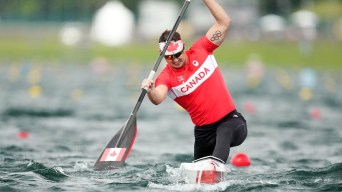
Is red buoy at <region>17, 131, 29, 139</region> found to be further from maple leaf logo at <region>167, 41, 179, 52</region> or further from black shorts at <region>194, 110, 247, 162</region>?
maple leaf logo at <region>167, 41, 179, 52</region>

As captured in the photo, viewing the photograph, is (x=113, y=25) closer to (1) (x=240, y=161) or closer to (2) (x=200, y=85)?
(1) (x=240, y=161)

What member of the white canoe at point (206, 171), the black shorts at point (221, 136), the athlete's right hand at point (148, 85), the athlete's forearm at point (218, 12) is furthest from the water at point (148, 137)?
the athlete's forearm at point (218, 12)

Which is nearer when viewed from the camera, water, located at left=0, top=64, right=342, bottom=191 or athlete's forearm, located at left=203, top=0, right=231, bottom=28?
athlete's forearm, located at left=203, top=0, right=231, bottom=28

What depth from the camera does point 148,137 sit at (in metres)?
16.8

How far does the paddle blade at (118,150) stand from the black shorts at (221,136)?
36.7 inches

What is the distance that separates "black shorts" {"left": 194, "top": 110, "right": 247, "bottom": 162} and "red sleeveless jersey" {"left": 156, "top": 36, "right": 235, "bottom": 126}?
10cm

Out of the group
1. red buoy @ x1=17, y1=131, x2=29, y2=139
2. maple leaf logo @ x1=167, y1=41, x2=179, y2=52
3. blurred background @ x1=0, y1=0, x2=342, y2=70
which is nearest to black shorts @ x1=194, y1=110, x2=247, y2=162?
maple leaf logo @ x1=167, y1=41, x2=179, y2=52

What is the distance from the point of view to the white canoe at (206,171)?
10367 mm

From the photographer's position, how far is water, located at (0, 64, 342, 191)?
11039 millimetres

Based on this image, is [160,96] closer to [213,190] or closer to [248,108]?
[213,190]

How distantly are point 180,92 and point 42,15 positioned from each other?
7093 centimetres

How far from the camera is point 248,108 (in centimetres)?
2219

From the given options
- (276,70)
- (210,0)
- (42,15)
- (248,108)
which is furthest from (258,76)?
(42,15)

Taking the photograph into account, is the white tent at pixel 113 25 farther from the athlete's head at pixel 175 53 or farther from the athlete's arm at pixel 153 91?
the athlete's arm at pixel 153 91
